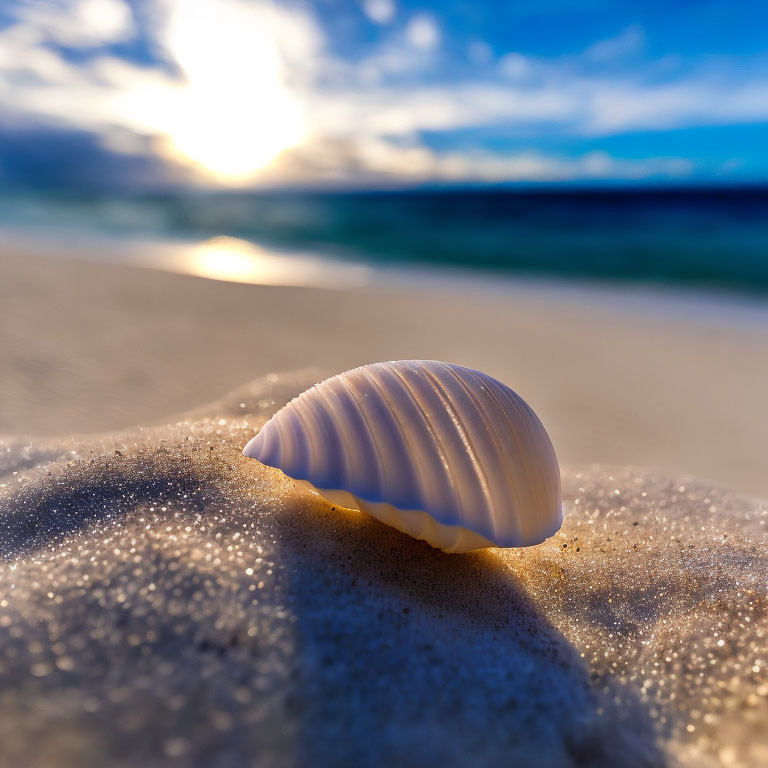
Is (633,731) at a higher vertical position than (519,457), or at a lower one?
lower

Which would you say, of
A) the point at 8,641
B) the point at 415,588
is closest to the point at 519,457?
the point at 415,588

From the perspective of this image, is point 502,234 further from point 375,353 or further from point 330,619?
point 330,619

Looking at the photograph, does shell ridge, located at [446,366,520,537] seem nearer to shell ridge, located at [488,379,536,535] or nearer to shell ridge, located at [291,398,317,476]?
shell ridge, located at [488,379,536,535]

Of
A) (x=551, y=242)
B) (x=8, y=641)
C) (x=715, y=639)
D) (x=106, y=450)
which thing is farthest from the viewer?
(x=551, y=242)

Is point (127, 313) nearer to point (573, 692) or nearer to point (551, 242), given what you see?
point (573, 692)

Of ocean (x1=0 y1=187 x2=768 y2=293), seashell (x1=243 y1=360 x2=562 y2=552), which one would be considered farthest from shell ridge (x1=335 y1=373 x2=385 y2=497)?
ocean (x1=0 y1=187 x2=768 y2=293)

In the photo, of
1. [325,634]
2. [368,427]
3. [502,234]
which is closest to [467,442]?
[368,427]

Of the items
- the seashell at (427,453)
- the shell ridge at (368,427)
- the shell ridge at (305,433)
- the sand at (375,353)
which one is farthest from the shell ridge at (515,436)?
the sand at (375,353)

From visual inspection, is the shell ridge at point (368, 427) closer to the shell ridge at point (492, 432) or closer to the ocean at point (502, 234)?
the shell ridge at point (492, 432)
